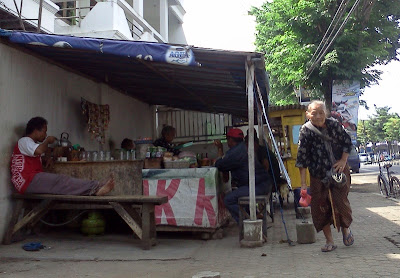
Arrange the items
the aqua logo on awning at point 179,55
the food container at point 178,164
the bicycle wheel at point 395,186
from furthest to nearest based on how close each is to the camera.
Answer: the bicycle wheel at point 395,186, the food container at point 178,164, the aqua logo on awning at point 179,55

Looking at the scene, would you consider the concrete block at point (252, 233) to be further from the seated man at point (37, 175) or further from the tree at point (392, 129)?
the tree at point (392, 129)

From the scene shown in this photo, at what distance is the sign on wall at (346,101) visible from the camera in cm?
1354

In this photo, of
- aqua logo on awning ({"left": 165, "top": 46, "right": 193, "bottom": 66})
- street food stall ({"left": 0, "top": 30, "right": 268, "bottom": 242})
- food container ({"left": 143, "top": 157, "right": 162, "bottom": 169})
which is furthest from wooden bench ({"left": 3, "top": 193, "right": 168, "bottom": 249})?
aqua logo on awning ({"left": 165, "top": 46, "right": 193, "bottom": 66})

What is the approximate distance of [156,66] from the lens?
21.2 ft

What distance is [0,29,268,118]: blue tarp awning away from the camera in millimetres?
4910

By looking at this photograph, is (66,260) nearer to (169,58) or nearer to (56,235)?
(56,235)

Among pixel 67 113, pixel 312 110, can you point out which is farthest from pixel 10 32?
pixel 312 110

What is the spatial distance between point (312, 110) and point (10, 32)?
4.12m

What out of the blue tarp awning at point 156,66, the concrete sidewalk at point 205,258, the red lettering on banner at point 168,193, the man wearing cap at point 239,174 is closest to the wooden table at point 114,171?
the red lettering on banner at point 168,193

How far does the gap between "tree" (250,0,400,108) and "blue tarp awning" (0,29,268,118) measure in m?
4.97

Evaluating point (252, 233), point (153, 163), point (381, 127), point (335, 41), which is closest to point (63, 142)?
point (153, 163)

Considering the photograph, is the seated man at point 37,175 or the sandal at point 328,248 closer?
the sandal at point 328,248

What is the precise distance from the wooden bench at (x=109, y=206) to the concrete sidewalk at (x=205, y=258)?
212mm

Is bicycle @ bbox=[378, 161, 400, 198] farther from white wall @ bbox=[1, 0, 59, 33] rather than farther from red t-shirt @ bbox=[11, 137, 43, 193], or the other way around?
white wall @ bbox=[1, 0, 59, 33]
